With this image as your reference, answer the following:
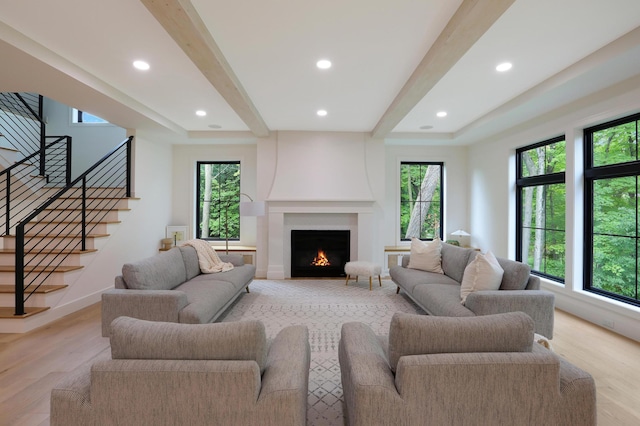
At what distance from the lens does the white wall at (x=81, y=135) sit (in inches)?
245

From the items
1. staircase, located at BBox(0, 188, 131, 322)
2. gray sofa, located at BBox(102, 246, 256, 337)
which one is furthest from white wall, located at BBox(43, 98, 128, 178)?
gray sofa, located at BBox(102, 246, 256, 337)

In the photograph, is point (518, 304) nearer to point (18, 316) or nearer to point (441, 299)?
point (441, 299)

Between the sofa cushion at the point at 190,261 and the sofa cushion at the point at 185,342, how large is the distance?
9.21 feet

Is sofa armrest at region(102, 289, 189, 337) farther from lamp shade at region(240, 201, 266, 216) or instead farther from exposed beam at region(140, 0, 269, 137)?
lamp shade at region(240, 201, 266, 216)

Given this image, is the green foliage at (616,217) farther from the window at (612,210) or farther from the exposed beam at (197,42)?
the exposed beam at (197,42)

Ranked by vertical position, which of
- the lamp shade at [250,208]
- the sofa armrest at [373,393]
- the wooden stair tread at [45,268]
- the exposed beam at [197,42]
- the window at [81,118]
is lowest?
the sofa armrest at [373,393]

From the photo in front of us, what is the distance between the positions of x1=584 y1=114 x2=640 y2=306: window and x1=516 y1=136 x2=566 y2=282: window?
1.50ft

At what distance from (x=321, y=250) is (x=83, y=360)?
13.1ft

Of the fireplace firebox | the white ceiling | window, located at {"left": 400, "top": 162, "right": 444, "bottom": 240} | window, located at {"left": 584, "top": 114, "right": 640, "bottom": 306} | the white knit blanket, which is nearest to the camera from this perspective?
the white ceiling

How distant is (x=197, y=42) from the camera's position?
2.57 metres

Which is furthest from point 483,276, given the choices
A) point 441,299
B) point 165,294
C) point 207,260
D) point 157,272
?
point 207,260

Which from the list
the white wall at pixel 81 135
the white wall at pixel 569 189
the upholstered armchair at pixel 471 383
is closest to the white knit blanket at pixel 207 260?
the upholstered armchair at pixel 471 383

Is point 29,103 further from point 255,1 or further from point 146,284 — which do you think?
point 255,1

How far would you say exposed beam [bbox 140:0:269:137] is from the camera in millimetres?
2166
